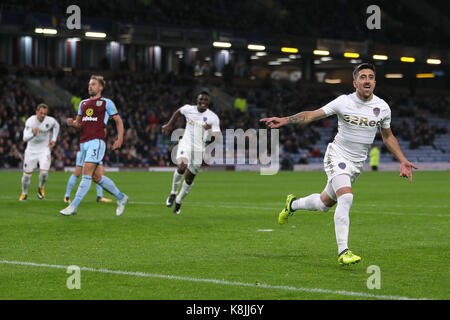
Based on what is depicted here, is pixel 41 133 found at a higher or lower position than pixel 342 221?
lower

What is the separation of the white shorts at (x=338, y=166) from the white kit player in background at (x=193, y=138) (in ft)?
21.1

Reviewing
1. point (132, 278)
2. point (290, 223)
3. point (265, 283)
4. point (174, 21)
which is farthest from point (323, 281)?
point (174, 21)

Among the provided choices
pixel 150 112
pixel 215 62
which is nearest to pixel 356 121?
pixel 150 112

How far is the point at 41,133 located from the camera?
18.7m

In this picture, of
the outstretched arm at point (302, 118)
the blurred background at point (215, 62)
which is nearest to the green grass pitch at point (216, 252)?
the outstretched arm at point (302, 118)

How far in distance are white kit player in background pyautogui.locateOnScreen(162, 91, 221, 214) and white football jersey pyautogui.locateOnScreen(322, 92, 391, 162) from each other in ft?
21.5

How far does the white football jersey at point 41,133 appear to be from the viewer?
1836 cm

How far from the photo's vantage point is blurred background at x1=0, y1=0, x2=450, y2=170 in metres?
42.9

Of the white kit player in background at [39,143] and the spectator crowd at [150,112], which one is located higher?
the white kit player in background at [39,143]

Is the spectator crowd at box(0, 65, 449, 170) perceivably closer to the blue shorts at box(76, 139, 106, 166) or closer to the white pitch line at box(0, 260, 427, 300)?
the blue shorts at box(76, 139, 106, 166)

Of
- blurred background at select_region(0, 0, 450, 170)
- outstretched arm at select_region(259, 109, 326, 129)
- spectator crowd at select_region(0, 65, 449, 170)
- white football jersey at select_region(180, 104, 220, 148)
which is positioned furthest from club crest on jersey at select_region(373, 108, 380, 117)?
blurred background at select_region(0, 0, 450, 170)

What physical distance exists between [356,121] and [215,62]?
5098cm

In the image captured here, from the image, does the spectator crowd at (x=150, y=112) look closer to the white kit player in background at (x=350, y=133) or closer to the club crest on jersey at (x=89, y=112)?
the club crest on jersey at (x=89, y=112)

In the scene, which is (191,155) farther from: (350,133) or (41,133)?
(350,133)
